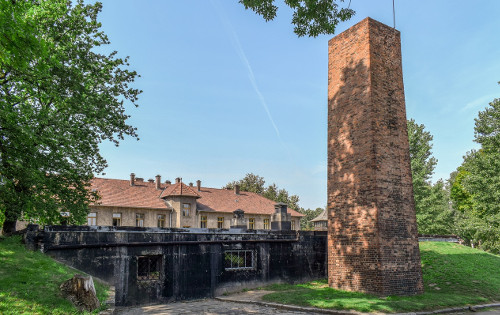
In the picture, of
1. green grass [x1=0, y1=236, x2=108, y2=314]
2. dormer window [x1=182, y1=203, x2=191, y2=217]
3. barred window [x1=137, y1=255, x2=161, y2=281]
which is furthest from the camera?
dormer window [x1=182, y1=203, x2=191, y2=217]

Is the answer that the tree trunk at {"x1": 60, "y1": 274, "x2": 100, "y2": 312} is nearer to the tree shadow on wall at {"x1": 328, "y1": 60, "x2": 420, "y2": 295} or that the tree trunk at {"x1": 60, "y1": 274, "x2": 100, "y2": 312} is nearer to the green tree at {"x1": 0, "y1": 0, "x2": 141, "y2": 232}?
the green tree at {"x1": 0, "y1": 0, "x2": 141, "y2": 232}

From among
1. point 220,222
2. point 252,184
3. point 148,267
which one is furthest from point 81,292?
point 252,184

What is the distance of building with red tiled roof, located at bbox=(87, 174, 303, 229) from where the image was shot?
3491cm

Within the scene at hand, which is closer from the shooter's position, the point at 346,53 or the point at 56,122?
the point at 56,122

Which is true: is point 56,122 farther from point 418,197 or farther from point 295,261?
point 418,197

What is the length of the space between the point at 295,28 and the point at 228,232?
27.2 ft

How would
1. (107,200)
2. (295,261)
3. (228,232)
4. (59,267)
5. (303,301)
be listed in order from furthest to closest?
(107,200), (295,261), (228,232), (303,301), (59,267)

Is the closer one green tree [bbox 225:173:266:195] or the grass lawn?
the grass lawn

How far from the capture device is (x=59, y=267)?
10172 millimetres

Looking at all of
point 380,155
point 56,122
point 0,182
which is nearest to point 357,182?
point 380,155

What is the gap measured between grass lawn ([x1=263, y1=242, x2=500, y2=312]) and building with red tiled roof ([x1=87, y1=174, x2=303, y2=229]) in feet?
64.8

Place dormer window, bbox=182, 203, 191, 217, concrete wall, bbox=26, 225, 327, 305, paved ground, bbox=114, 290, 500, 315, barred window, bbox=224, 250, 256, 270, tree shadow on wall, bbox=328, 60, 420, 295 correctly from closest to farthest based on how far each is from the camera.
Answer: paved ground, bbox=114, 290, 500, 315 < concrete wall, bbox=26, 225, 327, 305 < tree shadow on wall, bbox=328, 60, 420, 295 < barred window, bbox=224, 250, 256, 270 < dormer window, bbox=182, 203, 191, 217

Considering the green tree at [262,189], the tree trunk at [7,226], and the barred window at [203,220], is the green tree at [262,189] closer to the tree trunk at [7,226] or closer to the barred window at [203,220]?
the barred window at [203,220]

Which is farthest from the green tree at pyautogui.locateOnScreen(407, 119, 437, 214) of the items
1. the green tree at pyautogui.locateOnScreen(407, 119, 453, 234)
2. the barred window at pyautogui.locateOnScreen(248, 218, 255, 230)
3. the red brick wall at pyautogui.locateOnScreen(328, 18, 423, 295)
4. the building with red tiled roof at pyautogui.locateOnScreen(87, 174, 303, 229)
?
the red brick wall at pyautogui.locateOnScreen(328, 18, 423, 295)
